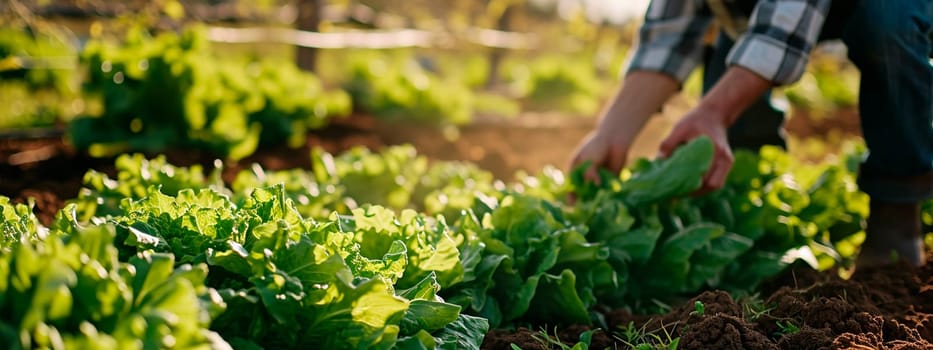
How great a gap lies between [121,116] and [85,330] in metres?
3.45

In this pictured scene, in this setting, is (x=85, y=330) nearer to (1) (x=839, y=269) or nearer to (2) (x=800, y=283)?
(2) (x=800, y=283)

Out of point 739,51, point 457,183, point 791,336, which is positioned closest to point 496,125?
point 457,183

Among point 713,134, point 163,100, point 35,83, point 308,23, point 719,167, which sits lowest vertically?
point 35,83

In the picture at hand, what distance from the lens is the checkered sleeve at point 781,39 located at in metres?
2.85

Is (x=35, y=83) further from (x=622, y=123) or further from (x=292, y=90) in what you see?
(x=622, y=123)

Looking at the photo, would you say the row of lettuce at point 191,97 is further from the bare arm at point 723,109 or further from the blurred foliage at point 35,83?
the bare arm at point 723,109

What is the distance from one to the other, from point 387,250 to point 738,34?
2.05 metres

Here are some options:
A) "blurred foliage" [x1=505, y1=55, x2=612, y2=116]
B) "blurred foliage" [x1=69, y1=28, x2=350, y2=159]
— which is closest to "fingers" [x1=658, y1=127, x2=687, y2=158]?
"blurred foliage" [x1=69, y1=28, x2=350, y2=159]

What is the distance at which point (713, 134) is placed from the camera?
2.90 metres

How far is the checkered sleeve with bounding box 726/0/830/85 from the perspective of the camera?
9.36 ft


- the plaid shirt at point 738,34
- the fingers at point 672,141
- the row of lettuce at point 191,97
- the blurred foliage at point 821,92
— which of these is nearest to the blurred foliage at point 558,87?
the row of lettuce at point 191,97

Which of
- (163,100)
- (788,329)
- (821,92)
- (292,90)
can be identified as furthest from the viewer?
(821,92)

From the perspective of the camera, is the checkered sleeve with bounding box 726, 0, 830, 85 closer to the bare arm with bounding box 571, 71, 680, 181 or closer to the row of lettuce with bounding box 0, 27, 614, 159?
the bare arm with bounding box 571, 71, 680, 181

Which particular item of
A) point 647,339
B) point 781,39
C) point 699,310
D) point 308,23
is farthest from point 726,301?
point 308,23
